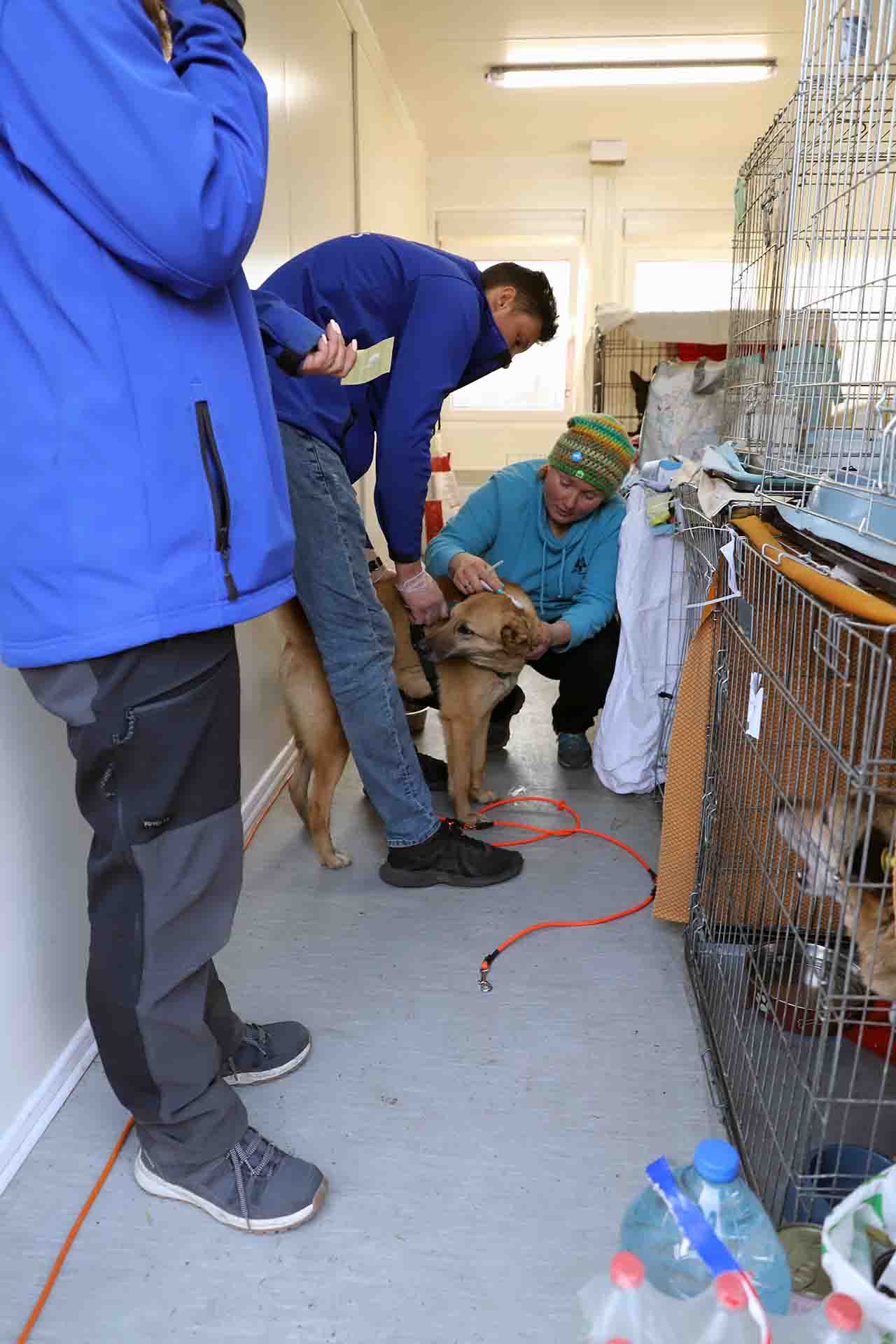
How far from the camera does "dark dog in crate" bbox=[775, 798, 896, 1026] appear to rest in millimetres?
1015

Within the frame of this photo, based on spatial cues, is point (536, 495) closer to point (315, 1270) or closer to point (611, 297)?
point (315, 1270)

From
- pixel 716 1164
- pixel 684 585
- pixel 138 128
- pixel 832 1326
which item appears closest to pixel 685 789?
pixel 684 585

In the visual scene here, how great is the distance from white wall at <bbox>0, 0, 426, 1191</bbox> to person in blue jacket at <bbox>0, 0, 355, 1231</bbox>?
29cm

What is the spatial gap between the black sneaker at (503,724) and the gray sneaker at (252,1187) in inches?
77.9

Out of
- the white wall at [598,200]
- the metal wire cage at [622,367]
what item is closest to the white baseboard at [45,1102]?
the metal wire cage at [622,367]

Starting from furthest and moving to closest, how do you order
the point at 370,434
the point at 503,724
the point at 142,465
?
the point at 503,724 < the point at 370,434 < the point at 142,465

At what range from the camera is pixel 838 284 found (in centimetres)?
147

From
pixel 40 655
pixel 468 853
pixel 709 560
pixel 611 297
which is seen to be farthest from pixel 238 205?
pixel 611 297

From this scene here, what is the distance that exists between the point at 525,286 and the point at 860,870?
1640 millimetres

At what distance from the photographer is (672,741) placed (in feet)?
6.15

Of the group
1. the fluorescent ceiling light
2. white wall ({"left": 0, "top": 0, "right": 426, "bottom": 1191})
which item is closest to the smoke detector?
the fluorescent ceiling light

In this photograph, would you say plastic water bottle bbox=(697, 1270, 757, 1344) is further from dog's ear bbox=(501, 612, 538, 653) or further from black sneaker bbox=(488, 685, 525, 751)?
black sneaker bbox=(488, 685, 525, 751)

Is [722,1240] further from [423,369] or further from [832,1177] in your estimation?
[423,369]

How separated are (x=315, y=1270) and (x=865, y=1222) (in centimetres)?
69
